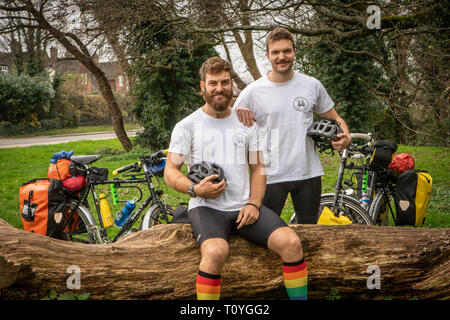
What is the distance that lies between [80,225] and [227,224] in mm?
3135

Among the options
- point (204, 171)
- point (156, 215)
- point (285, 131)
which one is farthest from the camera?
point (156, 215)

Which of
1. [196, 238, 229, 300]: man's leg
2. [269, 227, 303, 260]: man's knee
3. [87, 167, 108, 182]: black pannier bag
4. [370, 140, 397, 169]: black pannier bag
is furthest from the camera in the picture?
[87, 167, 108, 182]: black pannier bag

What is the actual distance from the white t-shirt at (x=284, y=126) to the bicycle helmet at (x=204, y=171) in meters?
0.77

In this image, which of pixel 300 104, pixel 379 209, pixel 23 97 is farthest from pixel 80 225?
pixel 23 97

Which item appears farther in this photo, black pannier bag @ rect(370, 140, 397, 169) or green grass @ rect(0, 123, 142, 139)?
green grass @ rect(0, 123, 142, 139)

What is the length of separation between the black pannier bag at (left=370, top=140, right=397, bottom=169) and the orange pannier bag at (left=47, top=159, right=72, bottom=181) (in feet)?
12.3

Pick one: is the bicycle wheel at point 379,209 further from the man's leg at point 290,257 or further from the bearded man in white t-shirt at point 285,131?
the man's leg at point 290,257

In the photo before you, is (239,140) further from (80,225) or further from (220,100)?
(80,225)

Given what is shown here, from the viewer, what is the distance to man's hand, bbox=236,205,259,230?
9.55 ft

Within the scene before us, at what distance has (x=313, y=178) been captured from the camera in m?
3.60

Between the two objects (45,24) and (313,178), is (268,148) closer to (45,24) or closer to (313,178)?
(313,178)

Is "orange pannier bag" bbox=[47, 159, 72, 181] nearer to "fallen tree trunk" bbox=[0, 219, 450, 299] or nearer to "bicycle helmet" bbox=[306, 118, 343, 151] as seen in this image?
"fallen tree trunk" bbox=[0, 219, 450, 299]

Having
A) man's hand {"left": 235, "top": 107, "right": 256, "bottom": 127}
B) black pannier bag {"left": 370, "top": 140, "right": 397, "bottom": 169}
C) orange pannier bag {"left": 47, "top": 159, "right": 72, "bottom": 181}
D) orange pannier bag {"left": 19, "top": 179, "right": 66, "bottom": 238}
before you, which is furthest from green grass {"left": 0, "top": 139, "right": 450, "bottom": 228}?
man's hand {"left": 235, "top": 107, "right": 256, "bottom": 127}

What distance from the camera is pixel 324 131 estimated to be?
11.3ft
